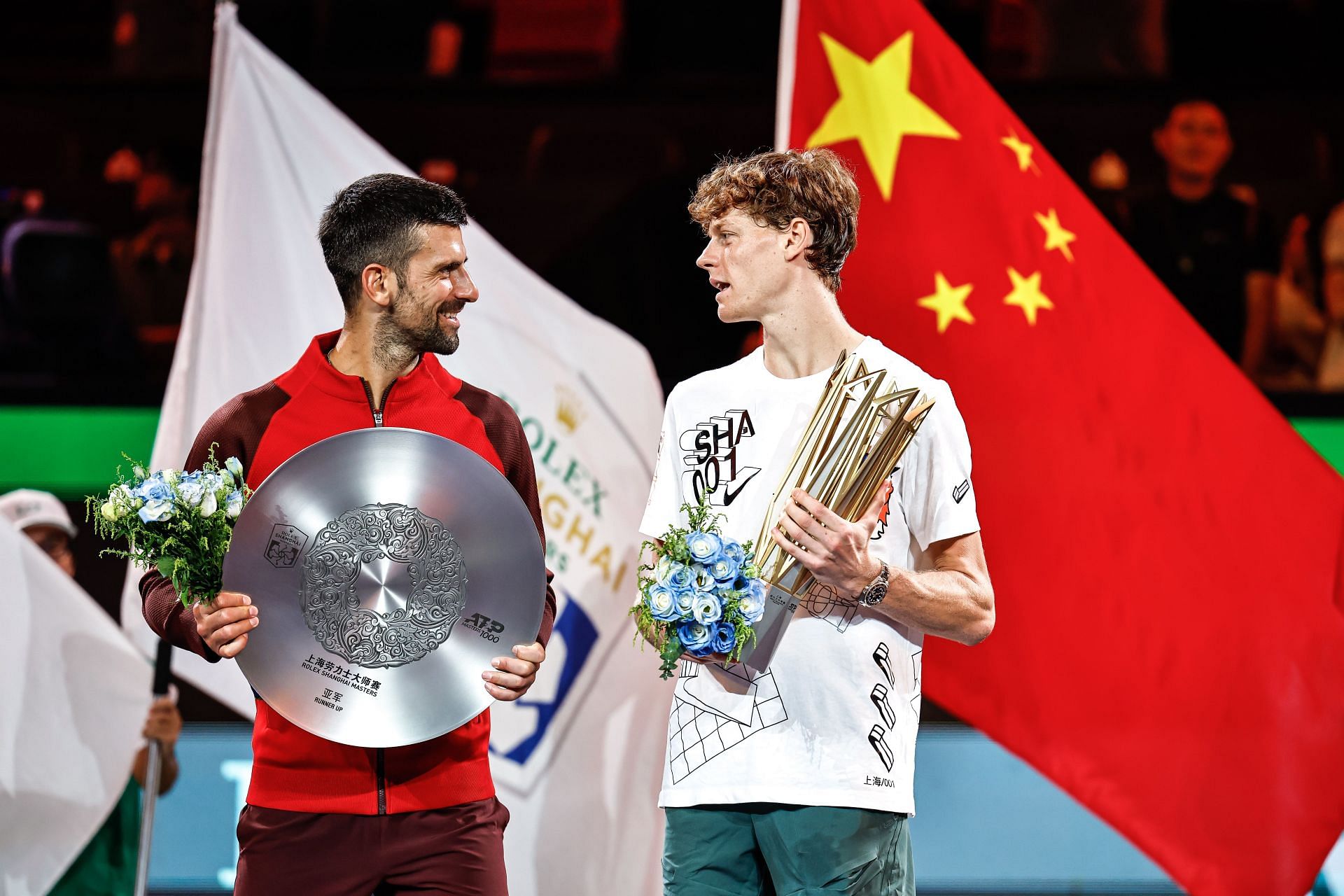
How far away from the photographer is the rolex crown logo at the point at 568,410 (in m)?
3.47

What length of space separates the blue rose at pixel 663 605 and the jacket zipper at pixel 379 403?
1.96 feet

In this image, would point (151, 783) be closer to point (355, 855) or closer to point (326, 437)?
point (355, 855)

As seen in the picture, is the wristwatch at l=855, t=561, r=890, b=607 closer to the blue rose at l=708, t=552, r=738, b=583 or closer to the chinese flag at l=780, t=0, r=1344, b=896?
the blue rose at l=708, t=552, r=738, b=583

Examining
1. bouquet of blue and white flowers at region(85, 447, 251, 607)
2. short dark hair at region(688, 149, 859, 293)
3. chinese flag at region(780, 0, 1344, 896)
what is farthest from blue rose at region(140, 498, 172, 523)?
chinese flag at region(780, 0, 1344, 896)

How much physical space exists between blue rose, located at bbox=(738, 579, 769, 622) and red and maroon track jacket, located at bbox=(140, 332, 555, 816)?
14.8 inches

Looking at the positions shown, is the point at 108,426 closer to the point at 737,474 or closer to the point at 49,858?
the point at 49,858

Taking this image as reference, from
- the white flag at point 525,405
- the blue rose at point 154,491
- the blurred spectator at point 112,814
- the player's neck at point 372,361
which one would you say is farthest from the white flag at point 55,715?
the blue rose at point 154,491

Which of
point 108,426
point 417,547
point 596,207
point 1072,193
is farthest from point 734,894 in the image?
point 596,207

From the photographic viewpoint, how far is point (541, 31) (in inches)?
271

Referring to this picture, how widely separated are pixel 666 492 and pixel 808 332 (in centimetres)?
36

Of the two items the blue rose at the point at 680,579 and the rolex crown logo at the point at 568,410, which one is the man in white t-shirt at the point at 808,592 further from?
the rolex crown logo at the point at 568,410

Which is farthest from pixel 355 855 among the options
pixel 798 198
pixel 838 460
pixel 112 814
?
pixel 112 814

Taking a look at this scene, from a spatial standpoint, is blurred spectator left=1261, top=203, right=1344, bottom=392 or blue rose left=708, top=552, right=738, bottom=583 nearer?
blue rose left=708, top=552, right=738, bottom=583

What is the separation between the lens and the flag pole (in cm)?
323
